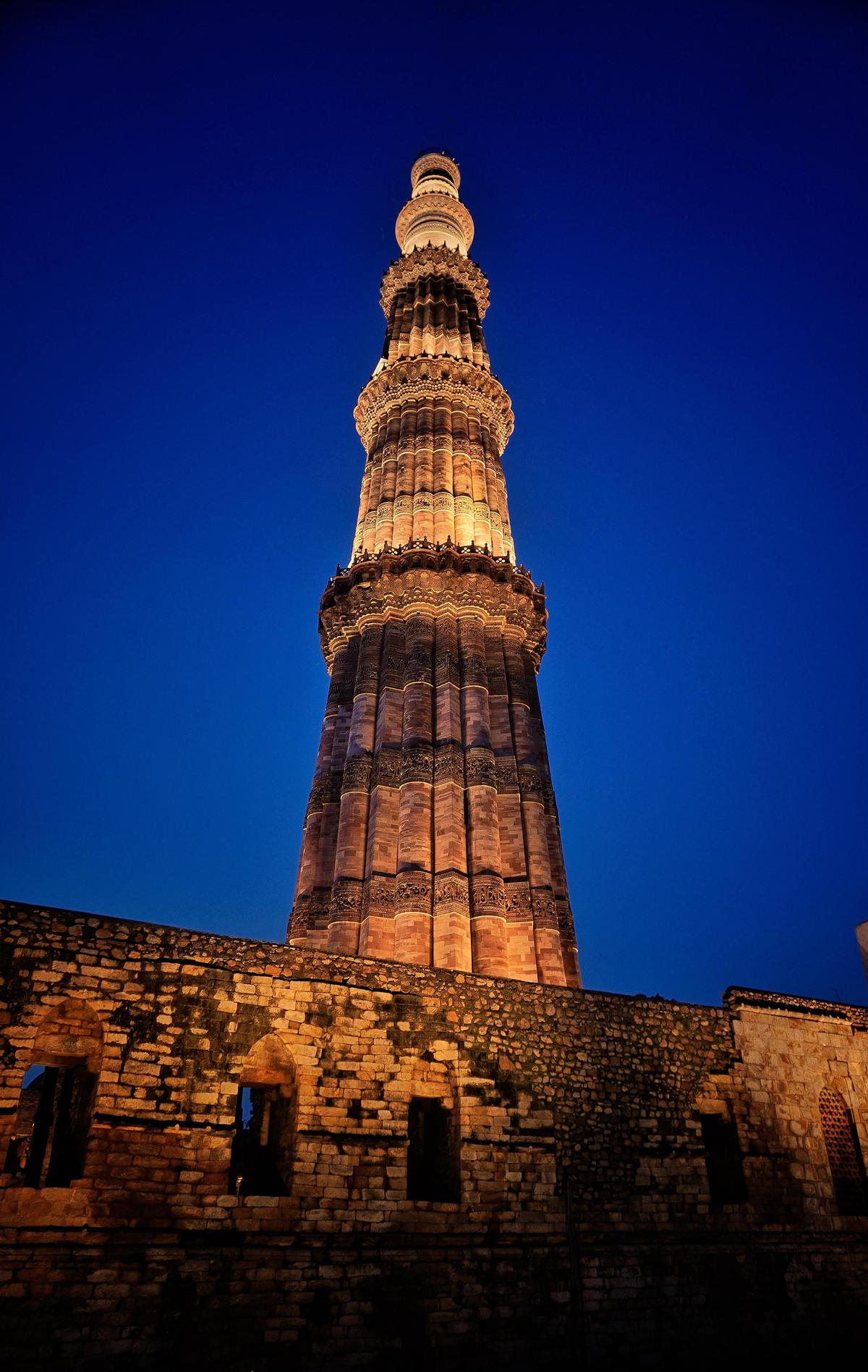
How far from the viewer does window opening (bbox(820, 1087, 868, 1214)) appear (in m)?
11.8

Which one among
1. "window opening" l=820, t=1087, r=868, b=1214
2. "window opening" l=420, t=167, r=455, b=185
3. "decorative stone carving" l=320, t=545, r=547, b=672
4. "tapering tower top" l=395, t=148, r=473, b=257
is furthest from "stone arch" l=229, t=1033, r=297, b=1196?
"window opening" l=420, t=167, r=455, b=185

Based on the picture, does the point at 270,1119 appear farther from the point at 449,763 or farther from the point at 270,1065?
the point at 449,763

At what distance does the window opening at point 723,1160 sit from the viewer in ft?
35.8

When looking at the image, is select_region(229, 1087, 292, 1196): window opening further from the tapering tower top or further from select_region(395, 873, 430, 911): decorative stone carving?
the tapering tower top

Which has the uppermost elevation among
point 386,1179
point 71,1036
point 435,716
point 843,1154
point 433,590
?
point 433,590

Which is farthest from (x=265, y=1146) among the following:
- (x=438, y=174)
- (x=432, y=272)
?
(x=438, y=174)

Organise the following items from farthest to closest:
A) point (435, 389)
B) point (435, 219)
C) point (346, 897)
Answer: point (435, 219) < point (435, 389) < point (346, 897)

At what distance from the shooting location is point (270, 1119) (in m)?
9.44

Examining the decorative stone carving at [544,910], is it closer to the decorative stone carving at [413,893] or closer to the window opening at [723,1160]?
the decorative stone carving at [413,893]

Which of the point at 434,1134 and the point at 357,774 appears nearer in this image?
the point at 434,1134

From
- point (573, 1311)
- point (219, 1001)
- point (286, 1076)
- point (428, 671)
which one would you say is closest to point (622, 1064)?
point (573, 1311)

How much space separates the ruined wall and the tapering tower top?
94.0 ft

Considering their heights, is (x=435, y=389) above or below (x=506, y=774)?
above

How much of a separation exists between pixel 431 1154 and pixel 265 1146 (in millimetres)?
1919
